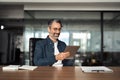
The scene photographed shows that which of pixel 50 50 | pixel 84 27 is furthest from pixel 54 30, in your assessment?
pixel 84 27

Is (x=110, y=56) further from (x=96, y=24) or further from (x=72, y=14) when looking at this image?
(x=72, y=14)

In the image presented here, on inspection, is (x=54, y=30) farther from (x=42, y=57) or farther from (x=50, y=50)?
(x=42, y=57)

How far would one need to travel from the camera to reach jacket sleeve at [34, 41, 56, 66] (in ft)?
8.39

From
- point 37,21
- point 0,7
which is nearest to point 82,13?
point 37,21

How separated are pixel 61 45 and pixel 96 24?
2697mm

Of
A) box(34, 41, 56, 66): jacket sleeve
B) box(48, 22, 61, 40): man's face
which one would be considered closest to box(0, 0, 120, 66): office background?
box(48, 22, 61, 40): man's face

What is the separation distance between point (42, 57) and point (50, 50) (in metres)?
0.15

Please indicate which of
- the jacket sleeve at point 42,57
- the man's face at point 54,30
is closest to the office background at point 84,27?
the man's face at point 54,30

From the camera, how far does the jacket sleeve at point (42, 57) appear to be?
2559mm

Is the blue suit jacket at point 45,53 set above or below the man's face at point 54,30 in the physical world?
below

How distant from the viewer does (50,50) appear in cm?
272

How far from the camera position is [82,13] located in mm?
5281

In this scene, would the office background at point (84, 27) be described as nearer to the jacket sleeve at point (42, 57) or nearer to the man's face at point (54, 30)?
the man's face at point (54, 30)

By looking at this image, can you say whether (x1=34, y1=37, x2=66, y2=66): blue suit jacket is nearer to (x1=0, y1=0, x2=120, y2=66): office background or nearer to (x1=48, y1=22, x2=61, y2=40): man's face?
(x1=48, y1=22, x2=61, y2=40): man's face
